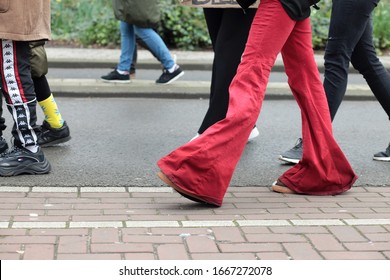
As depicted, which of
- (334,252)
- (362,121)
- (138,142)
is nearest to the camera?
(334,252)

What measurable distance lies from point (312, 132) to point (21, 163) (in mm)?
1743

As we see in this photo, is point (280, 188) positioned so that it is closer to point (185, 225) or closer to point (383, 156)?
point (185, 225)

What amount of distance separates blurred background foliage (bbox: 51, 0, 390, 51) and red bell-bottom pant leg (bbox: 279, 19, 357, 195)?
364 inches

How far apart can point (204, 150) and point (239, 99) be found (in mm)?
337

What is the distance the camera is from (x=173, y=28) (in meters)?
14.6

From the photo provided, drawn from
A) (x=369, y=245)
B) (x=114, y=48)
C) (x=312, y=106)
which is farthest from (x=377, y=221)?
(x=114, y=48)

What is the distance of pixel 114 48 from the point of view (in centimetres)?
1467

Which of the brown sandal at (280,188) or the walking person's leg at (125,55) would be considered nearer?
the brown sandal at (280,188)

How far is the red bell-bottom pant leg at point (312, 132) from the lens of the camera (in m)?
5.29

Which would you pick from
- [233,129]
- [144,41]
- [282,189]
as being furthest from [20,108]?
[144,41]

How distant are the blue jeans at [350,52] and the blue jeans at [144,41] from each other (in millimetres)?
3757

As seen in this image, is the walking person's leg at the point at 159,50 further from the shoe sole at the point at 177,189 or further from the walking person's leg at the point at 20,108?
the shoe sole at the point at 177,189

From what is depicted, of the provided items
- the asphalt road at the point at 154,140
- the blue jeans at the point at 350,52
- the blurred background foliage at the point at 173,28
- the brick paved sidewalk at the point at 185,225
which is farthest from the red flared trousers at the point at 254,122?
the blurred background foliage at the point at 173,28

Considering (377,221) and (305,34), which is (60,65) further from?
(377,221)
